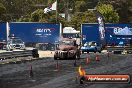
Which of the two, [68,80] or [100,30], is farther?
[100,30]

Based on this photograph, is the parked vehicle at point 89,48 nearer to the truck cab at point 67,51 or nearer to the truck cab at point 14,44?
the truck cab at point 14,44

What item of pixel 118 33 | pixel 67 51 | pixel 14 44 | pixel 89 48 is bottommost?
pixel 89 48

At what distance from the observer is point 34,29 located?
64.2 metres

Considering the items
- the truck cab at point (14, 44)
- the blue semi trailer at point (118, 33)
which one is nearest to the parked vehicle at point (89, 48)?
the blue semi trailer at point (118, 33)

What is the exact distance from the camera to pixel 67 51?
131ft

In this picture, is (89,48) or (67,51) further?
(89,48)

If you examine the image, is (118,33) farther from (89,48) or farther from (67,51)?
(67,51)

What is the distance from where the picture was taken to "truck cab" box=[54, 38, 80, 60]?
3962cm

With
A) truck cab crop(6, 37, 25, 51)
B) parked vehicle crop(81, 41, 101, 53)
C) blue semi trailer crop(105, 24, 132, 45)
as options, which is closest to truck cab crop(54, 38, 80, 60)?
parked vehicle crop(81, 41, 101, 53)

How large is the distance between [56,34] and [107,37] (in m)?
7.03

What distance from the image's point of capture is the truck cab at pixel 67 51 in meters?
39.6

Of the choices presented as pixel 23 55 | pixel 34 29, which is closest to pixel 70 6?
pixel 34 29

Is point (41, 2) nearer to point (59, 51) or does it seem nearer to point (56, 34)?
point (56, 34)

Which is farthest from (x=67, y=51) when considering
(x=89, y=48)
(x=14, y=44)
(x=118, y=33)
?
(x=118, y=33)
